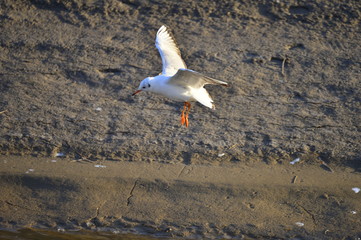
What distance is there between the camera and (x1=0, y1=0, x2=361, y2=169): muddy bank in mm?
5457

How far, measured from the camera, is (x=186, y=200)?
15.2ft

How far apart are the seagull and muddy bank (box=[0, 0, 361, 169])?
0.57 metres

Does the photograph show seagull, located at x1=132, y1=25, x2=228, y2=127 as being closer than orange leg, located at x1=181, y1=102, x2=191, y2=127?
Yes

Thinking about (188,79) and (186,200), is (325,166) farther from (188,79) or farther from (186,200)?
(188,79)

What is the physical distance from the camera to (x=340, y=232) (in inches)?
169

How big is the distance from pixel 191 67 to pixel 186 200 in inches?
92.1

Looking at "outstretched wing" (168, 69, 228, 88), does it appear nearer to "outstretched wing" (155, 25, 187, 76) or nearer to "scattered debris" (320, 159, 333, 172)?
"outstretched wing" (155, 25, 187, 76)

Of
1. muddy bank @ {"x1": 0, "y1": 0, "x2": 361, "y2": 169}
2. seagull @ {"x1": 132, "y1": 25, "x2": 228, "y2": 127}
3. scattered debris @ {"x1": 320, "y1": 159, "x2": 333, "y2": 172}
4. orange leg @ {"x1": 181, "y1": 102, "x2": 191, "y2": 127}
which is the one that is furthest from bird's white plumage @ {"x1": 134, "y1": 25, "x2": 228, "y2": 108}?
scattered debris @ {"x1": 320, "y1": 159, "x2": 333, "y2": 172}

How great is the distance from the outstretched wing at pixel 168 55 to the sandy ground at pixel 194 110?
2.14 ft

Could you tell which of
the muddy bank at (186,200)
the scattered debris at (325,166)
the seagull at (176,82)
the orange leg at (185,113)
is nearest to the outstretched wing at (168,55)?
the seagull at (176,82)

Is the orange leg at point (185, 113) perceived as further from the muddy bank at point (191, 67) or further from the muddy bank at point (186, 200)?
the muddy bank at point (186, 200)

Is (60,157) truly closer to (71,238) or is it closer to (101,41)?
(71,238)

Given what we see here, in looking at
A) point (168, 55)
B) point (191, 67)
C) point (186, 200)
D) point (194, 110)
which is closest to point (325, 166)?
point (186, 200)

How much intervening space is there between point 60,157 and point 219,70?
7.51ft
